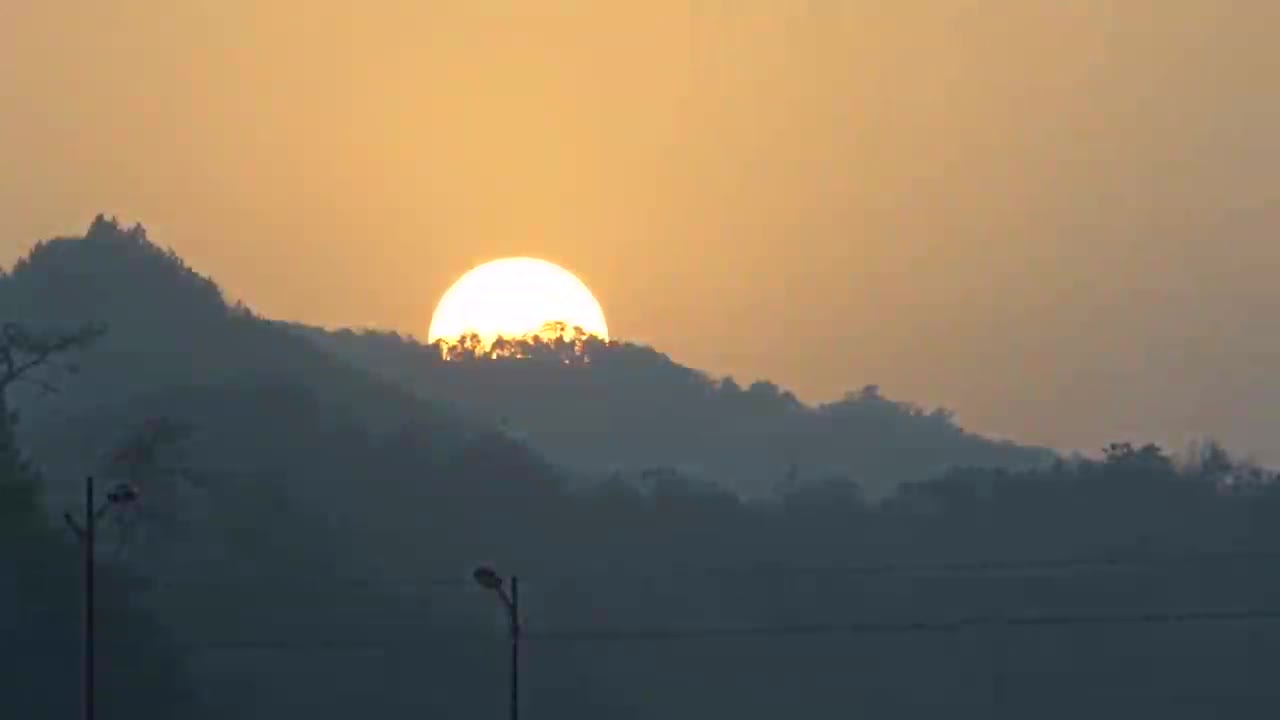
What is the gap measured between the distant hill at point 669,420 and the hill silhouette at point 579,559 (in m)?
8.03

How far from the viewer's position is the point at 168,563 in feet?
275

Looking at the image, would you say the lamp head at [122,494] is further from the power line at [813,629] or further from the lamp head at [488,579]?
the power line at [813,629]

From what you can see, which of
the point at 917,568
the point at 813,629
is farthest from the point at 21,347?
the point at 917,568

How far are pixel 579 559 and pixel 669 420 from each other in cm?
4102

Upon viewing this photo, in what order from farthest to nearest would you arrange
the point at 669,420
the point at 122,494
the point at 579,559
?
the point at 669,420 < the point at 579,559 < the point at 122,494

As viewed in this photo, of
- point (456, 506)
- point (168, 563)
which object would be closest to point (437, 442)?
point (456, 506)

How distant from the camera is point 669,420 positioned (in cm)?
13850

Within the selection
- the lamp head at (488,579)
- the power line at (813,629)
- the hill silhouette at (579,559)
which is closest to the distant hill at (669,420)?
the hill silhouette at (579,559)

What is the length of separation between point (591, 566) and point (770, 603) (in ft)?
21.4

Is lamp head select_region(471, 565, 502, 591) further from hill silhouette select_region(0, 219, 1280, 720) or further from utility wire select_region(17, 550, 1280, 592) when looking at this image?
utility wire select_region(17, 550, 1280, 592)

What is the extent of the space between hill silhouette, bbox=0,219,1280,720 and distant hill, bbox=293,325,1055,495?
8.03 metres

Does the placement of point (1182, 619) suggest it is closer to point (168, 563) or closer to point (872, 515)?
point (872, 515)

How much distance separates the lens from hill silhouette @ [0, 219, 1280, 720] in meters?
81.3

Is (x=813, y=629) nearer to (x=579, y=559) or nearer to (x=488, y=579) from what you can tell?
(x=579, y=559)
